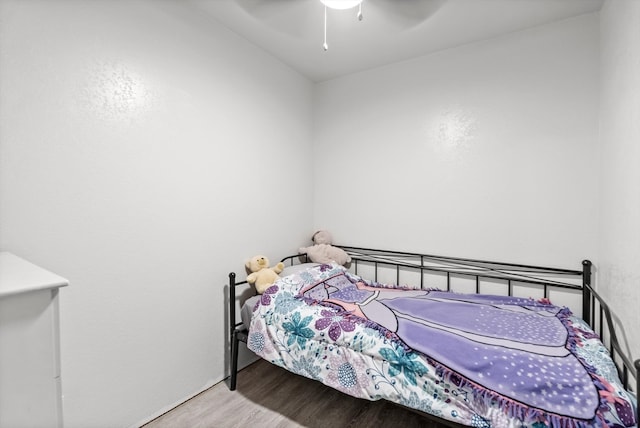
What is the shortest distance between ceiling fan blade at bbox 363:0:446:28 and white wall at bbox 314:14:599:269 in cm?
56

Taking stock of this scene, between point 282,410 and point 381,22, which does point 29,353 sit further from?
point 381,22

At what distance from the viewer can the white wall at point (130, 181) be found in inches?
54.0

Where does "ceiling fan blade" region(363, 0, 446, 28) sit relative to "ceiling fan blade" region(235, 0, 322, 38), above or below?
below

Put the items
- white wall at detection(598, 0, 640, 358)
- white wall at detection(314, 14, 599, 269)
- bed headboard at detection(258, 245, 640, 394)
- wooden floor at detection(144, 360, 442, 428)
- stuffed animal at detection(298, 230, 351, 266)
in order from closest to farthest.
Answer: white wall at detection(598, 0, 640, 358), wooden floor at detection(144, 360, 442, 428), bed headboard at detection(258, 245, 640, 394), white wall at detection(314, 14, 599, 269), stuffed animal at detection(298, 230, 351, 266)

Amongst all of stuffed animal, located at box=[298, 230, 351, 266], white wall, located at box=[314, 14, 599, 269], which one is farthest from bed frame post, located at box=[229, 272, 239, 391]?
white wall, located at box=[314, 14, 599, 269]

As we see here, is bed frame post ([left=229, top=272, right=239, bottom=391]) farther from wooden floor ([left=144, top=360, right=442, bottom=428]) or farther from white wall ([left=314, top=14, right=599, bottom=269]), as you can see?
white wall ([left=314, top=14, right=599, bottom=269])

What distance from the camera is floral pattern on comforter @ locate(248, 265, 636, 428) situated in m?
1.17

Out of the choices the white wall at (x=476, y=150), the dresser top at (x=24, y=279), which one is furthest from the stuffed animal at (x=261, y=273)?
the dresser top at (x=24, y=279)

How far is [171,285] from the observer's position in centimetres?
191

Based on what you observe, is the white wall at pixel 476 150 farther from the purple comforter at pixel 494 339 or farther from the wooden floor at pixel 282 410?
the wooden floor at pixel 282 410

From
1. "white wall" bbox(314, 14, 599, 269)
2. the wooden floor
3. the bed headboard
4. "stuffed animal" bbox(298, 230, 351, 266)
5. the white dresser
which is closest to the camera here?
the white dresser

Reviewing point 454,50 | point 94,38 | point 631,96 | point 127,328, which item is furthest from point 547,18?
point 127,328

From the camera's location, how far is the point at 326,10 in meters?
1.99

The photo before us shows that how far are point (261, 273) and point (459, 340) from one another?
54.8 inches
